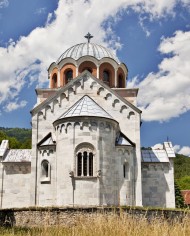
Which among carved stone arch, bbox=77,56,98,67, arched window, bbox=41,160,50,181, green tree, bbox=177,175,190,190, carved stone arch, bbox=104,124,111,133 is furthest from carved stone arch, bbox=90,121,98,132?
green tree, bbox=177,175,190,190

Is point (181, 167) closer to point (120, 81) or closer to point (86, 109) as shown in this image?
point (120, 81)

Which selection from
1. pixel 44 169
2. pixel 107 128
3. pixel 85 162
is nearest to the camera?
pixel 85 162

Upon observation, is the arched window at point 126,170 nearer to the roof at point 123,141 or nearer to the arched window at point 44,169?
the roof at point 123,141

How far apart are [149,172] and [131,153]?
3.04 metres

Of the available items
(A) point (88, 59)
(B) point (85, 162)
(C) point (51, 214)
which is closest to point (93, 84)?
(A) point (88, 59)

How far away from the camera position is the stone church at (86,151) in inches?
818

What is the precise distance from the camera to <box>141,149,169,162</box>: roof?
25.3m

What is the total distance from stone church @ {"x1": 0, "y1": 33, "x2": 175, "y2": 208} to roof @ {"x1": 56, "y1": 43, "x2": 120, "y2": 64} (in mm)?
82

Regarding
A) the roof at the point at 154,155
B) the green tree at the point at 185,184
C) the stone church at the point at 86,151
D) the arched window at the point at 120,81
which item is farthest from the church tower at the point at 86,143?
the green tree at the point at 185,184

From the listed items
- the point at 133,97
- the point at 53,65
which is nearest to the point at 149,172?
the point at 133,97

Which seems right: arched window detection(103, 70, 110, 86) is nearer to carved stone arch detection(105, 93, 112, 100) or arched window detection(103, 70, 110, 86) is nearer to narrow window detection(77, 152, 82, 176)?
carved stone arch detection(105, 93, 112, 100)

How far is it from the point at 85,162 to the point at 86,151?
646 mm

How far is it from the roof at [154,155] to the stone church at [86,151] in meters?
0.07

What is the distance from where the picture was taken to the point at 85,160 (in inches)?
822
